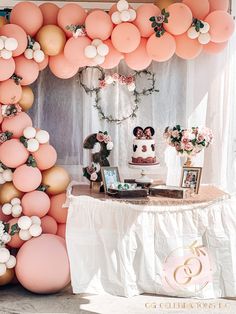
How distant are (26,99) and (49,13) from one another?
67 centimetres

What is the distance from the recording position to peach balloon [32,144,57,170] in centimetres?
358

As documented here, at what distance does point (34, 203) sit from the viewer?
3527 mm

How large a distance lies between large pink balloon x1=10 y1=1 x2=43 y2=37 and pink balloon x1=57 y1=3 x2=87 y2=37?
160 mm

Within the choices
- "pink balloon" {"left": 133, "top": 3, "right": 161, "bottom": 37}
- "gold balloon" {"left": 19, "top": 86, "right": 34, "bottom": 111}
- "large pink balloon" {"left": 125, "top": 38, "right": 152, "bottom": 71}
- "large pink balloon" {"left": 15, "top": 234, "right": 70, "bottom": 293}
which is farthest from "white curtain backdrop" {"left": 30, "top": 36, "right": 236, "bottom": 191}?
"large pink balloon" {"left": 15, "top": 234, "right": 70, "bottom": 293}

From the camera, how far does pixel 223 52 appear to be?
3.91m

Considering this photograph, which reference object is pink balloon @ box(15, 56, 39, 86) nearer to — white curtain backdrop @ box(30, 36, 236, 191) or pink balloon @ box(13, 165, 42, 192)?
white curtain backdrop @ box(30, 36, 236, 191)

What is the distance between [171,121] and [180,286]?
53.7 inches

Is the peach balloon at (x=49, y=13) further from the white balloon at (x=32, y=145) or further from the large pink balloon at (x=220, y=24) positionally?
the large pink balloon at (x=220, y=24)

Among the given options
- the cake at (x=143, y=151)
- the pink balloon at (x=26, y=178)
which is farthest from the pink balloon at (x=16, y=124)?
the cake at (x=143, y=151)

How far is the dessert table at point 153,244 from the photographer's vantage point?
3369 mm

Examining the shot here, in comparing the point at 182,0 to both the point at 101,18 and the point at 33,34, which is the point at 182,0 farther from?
the point at 33,34

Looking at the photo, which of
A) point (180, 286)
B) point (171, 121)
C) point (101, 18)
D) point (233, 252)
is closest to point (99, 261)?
point (180, 286)

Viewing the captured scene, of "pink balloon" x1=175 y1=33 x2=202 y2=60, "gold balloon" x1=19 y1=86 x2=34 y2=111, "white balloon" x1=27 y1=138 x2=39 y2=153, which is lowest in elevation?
"white balloon" x1=27 y1=138 x2=39 y2=153

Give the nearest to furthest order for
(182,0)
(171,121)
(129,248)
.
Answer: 1. (129,248)
2. (182,0)
3. (171,121)
